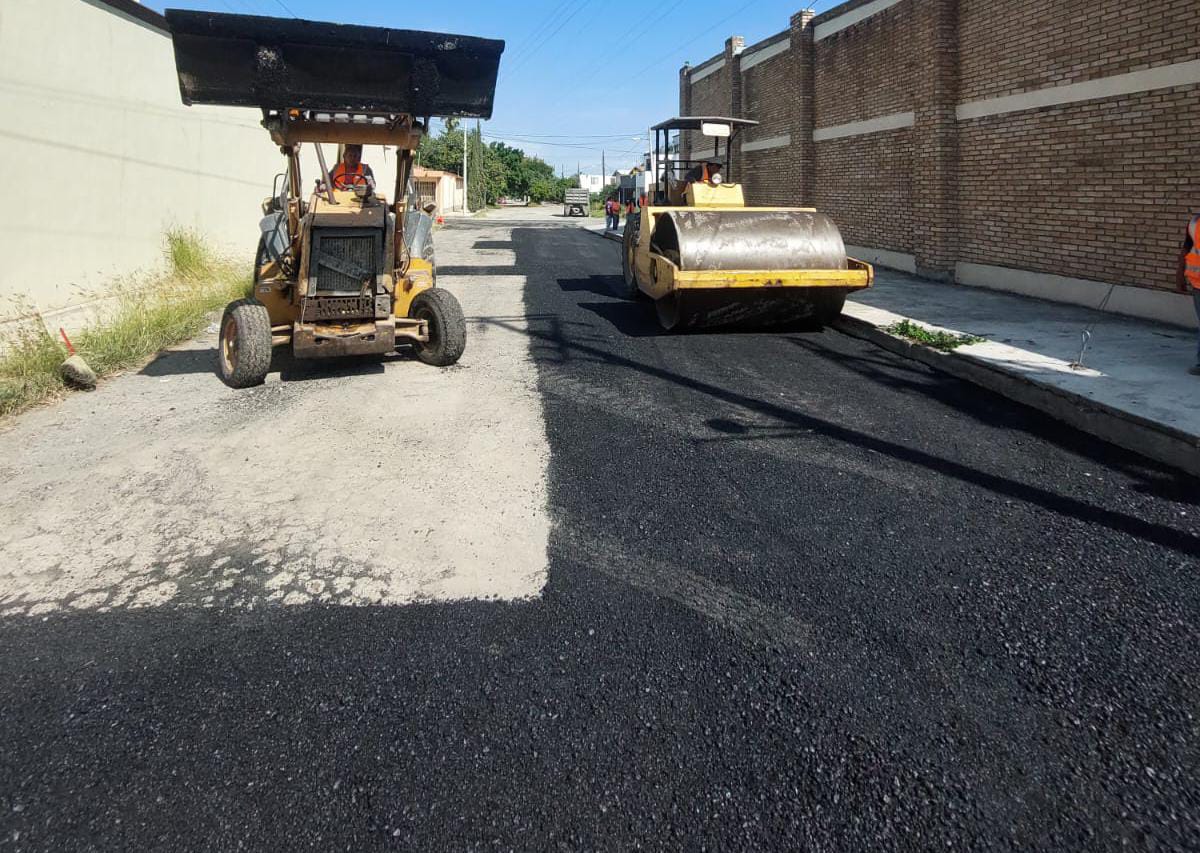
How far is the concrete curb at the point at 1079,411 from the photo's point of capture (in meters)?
5.29

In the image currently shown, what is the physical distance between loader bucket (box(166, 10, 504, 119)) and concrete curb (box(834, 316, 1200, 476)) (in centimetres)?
483

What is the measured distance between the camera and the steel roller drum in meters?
8.91

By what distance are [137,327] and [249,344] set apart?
9.56 ft

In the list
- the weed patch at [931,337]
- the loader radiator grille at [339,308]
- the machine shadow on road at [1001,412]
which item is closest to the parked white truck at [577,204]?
the weed patch at [931,337]

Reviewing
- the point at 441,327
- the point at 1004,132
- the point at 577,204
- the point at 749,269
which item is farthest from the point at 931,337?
the point at 577,204

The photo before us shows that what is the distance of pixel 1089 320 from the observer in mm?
9453

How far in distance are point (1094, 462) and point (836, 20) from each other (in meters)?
15.4

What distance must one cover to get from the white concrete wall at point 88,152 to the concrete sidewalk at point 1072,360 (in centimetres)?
957

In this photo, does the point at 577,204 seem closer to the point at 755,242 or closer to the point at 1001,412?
the point at 755,242

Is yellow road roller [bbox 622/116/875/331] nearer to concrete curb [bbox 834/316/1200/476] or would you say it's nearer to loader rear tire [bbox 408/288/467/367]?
concrete curb [bbox 834/316/1200/476]

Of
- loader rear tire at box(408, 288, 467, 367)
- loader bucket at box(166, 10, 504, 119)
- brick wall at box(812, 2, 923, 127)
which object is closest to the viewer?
loader bucket at box(166, 10, 504, 119)

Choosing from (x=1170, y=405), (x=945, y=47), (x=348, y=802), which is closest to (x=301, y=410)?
(x=348, y=802)

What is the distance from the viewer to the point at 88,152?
10.8 meters

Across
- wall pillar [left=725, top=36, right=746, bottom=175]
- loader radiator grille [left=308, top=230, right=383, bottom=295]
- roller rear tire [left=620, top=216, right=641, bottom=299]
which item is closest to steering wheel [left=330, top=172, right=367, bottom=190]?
loader radiator grille [left=308, top=230, right=383, bottom=295]
